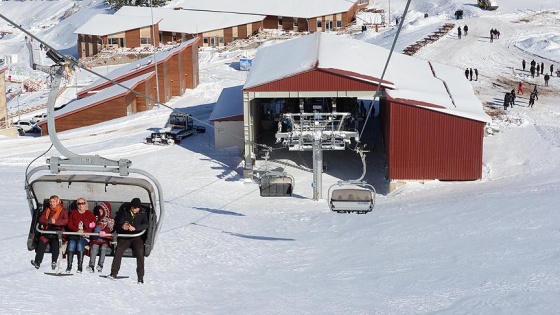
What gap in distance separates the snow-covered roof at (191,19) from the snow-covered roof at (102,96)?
2647 centimetres

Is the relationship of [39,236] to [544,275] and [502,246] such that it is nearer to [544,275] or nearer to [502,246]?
[544,275]

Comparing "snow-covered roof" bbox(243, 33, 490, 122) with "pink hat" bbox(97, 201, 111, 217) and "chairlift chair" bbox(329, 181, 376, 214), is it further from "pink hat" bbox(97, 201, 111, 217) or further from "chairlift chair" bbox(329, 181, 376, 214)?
"pink hat" bbox(97, 201, 111, 217)

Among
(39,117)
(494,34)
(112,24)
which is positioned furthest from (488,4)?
(39,117)

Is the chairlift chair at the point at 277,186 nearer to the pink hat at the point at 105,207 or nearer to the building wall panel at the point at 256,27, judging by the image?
the pink hat at the point at 105,207

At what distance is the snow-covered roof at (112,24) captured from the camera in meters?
77.1

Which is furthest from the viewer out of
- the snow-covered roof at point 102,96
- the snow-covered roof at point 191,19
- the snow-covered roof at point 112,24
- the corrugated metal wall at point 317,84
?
the snow-covered roof at point 191,19

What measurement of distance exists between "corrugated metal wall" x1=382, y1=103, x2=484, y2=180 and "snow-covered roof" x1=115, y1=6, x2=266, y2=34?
4675 cm

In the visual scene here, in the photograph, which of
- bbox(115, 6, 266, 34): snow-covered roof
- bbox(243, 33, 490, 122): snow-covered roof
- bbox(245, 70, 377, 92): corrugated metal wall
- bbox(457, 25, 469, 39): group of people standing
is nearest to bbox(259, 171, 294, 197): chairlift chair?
bbox(245, 70, 377, 92): corrugated metal wall

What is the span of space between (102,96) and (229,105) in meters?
10.6

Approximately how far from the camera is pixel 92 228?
14906 millimetres

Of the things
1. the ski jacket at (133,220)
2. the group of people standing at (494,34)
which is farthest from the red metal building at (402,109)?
the group of people standing at (494,34)

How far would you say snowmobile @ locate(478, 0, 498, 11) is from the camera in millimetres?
75125

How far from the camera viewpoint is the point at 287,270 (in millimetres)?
23781

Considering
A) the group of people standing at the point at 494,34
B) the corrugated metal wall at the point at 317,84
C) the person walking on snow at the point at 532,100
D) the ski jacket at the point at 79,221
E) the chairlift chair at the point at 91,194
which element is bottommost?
the person walking on snow at the point at 532,100
